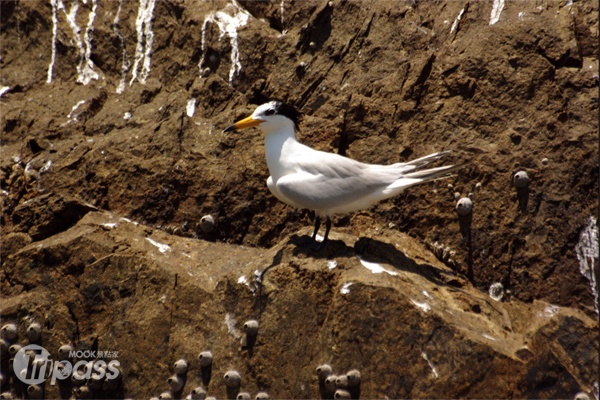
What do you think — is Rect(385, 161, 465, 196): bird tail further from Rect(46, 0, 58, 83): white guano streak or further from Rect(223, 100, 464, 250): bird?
Rect(46, 0, 58, 83): white guano streak

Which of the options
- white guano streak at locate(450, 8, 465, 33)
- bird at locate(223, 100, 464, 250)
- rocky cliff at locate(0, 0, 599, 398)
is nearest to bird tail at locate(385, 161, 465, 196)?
bird at locate(223, 100, 464, 250)

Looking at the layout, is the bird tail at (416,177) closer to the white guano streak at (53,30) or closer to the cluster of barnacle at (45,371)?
the cluster of barnacle at (45,371)

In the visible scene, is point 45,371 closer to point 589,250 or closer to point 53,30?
point 53,30

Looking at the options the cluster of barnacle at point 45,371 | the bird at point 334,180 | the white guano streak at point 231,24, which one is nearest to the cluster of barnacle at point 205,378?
the cluster of barnacle at point 45,371

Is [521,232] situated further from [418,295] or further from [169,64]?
[169,64]

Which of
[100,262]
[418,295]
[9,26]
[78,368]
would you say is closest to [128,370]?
[78,368]

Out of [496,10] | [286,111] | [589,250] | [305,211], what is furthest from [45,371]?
[496,10]
